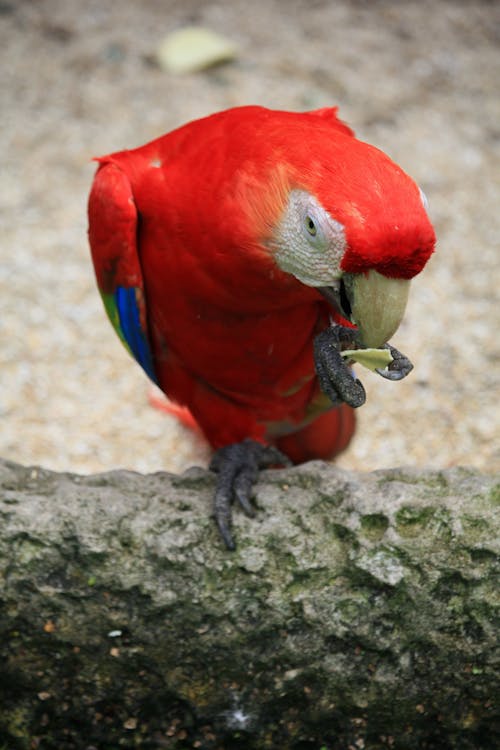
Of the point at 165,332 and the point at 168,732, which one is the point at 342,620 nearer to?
the point at 168,732

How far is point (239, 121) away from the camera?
1.33 m

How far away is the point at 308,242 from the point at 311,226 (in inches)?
0.9

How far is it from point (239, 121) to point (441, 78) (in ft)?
7.17

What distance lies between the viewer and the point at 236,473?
58.9 inches

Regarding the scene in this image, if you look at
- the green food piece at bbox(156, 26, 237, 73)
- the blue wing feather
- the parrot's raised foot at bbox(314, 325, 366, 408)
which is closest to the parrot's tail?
the blue wing feather

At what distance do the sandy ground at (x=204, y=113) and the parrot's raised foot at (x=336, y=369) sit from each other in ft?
3.17

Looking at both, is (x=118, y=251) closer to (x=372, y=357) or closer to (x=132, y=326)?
(x=132, y=326)

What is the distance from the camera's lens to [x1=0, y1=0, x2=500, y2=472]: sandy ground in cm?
231

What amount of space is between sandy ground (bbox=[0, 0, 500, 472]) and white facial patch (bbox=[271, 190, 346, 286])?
1.15 meters

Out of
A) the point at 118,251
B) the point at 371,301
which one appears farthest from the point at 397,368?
the point at 118,251

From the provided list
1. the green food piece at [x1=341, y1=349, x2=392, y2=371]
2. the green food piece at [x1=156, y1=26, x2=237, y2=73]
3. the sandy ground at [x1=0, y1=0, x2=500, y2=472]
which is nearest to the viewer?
the green food piece at [x1=341, y1=349, x2=392, y2=371]

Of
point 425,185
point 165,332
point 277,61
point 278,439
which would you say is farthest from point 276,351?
point 277,61

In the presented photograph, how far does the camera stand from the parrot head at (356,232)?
1044mm

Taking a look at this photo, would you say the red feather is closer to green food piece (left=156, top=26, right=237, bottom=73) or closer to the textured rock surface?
the textured rock surface
